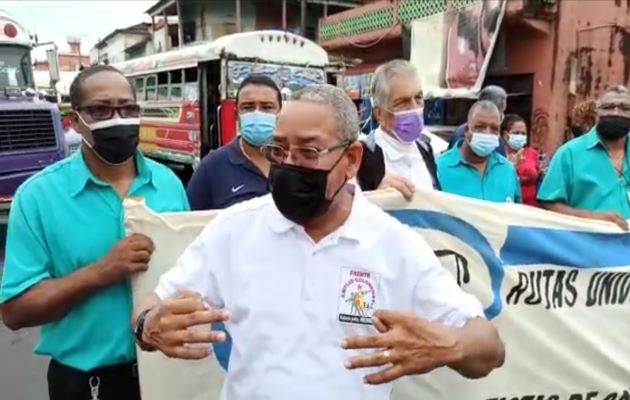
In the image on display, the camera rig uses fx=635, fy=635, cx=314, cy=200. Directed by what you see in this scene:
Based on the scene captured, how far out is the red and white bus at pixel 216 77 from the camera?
39.5 ft

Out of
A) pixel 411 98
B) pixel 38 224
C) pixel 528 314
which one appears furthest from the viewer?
pixel 411 98

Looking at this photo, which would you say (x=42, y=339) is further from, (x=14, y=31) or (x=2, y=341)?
(x=14, y=31)

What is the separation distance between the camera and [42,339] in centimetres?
209

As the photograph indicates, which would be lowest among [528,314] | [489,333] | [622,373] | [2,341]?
[2,341]

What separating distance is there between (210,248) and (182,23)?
92.1ft

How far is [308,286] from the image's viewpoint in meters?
1.57

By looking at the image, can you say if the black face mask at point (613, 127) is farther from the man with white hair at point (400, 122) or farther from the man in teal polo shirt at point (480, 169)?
the man with white hair at point (400, 122)

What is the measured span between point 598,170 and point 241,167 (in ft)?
6.56

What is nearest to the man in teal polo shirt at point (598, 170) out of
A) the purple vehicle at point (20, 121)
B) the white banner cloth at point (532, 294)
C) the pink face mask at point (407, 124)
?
the white banner cloth at point (532, 294)

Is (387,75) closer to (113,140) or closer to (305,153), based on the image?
(113,140)

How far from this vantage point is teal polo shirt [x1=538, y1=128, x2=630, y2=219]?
348cm

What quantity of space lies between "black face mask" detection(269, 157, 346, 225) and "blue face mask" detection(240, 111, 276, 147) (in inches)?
52.6

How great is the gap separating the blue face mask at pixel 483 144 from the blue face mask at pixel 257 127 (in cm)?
139

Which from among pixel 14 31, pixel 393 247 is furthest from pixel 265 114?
pixel 14 31
